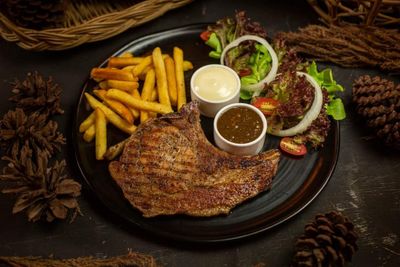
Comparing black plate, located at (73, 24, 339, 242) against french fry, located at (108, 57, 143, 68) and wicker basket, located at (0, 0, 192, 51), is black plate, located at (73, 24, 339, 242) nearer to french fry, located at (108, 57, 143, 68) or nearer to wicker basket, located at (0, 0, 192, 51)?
french fry, located at (108, 57, 143, 68)

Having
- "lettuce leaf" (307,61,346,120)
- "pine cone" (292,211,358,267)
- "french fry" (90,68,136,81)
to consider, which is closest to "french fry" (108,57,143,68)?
"french fry" (90,68,136,81)

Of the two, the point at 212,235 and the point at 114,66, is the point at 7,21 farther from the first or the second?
the point at 212,235

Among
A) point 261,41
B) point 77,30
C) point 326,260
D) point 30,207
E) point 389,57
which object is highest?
point 77,30

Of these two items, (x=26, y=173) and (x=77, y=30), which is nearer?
(x=26, y=173)

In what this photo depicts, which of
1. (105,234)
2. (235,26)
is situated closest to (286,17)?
(235,26)

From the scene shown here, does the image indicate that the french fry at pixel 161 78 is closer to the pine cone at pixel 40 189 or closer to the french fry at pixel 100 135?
the french fry at pixel 100 135

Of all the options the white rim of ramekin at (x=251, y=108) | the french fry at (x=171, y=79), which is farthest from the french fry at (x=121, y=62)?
the white rim of ramekin at (x=251, y=108)

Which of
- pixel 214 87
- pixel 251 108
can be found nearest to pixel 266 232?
pixel 251 108
